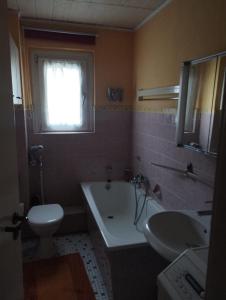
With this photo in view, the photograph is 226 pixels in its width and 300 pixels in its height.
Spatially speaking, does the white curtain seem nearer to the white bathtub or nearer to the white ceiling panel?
the white ceiling panel

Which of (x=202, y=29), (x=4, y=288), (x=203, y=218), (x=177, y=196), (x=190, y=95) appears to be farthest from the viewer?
(x=177, y=196)

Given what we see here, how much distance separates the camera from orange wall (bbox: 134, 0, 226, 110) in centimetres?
167

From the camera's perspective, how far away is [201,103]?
5.92ft

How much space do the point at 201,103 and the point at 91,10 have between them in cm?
153

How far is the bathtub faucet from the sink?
1099 mm

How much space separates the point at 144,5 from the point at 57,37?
1060 mm

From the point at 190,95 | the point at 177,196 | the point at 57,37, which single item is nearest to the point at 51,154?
the point at 57,37

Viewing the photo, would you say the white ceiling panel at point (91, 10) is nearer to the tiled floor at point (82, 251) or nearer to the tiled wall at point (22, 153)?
the tiled wall at point (22, 153)

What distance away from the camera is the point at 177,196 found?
217cm

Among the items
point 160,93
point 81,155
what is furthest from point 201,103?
point 81,155

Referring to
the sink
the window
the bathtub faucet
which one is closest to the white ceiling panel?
the window

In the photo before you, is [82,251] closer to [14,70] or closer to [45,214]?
[45,214]

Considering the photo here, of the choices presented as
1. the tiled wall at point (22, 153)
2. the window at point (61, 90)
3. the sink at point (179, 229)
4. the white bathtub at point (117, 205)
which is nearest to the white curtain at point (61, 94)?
the window at point (61, 90)

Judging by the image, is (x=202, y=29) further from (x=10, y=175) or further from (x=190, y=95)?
(x=10, y=175)
